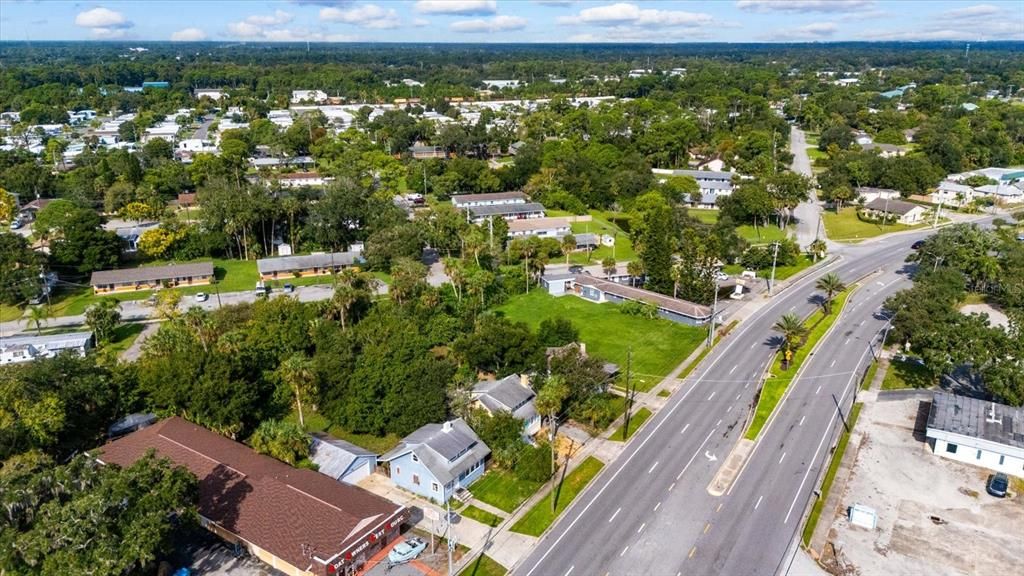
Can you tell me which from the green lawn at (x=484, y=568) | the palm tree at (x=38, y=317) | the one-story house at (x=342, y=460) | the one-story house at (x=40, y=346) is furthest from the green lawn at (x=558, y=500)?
the palm tree at (x=38, y=317)

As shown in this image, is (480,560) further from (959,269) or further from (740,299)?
(959,269)

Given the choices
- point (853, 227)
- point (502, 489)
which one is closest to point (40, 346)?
point (502, 489)

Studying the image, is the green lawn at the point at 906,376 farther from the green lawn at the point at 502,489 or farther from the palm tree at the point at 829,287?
the green lawn at the point at 502,489

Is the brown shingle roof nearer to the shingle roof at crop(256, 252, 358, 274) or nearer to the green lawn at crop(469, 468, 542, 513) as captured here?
the green lawn at crop(469, 468, 542, 513)

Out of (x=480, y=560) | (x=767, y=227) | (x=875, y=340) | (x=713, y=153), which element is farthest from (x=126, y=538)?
(x=713, y=153)

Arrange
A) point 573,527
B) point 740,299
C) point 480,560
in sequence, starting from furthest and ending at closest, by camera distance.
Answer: point 740,299, point 573,527, point 480,560

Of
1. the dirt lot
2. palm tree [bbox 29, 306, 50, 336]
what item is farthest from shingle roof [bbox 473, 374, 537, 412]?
palm tree [bbox 29, 306, 50, 336]
